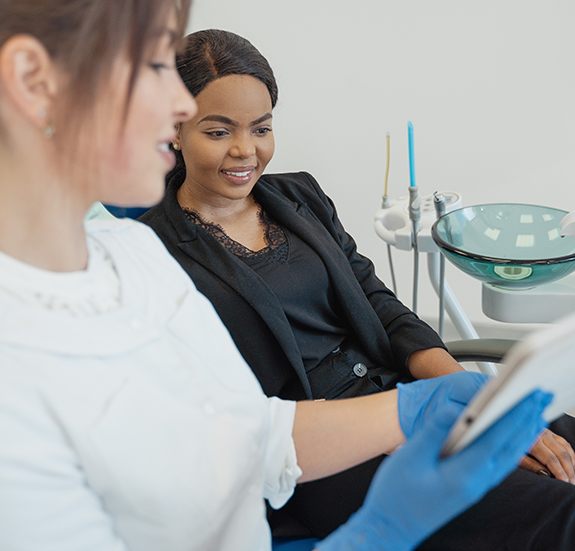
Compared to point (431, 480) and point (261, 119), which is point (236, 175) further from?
point (431, 480)

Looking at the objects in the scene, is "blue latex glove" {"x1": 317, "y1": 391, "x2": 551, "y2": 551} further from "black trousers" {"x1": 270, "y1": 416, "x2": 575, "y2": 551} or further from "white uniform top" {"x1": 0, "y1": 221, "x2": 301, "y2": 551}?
"black trousers" {"x1": 270, "y1": 416, "x2": 575, "y2": 551}

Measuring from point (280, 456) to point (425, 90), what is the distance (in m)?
1.42

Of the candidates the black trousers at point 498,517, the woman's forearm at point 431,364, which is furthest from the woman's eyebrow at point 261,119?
the black trousers at point 498,517

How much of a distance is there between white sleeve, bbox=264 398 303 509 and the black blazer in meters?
0.27

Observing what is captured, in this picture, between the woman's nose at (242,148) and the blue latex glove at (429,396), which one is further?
the woman's nose at (242,148)

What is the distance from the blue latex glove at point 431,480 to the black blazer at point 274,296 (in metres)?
0.49

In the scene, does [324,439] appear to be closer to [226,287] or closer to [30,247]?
[226,287]

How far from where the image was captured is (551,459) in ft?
3.70

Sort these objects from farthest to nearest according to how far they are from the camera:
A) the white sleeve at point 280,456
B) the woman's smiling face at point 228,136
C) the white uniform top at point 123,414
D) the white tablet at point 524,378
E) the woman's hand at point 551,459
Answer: the woman's smiling face at point 228,136, the woman's hand at point 551,459, the white sleeve at point 280,456, the white uniform top at point 123,414, the white tablet at point 524,378

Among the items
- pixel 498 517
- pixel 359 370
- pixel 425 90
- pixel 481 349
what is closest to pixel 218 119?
pixel 359 370

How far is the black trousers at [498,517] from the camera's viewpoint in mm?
965

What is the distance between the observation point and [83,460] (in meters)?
0.68

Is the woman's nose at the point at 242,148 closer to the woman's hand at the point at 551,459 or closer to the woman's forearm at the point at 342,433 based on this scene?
the woman's forearm at the point at 342,433

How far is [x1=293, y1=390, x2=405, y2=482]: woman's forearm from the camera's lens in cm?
96
